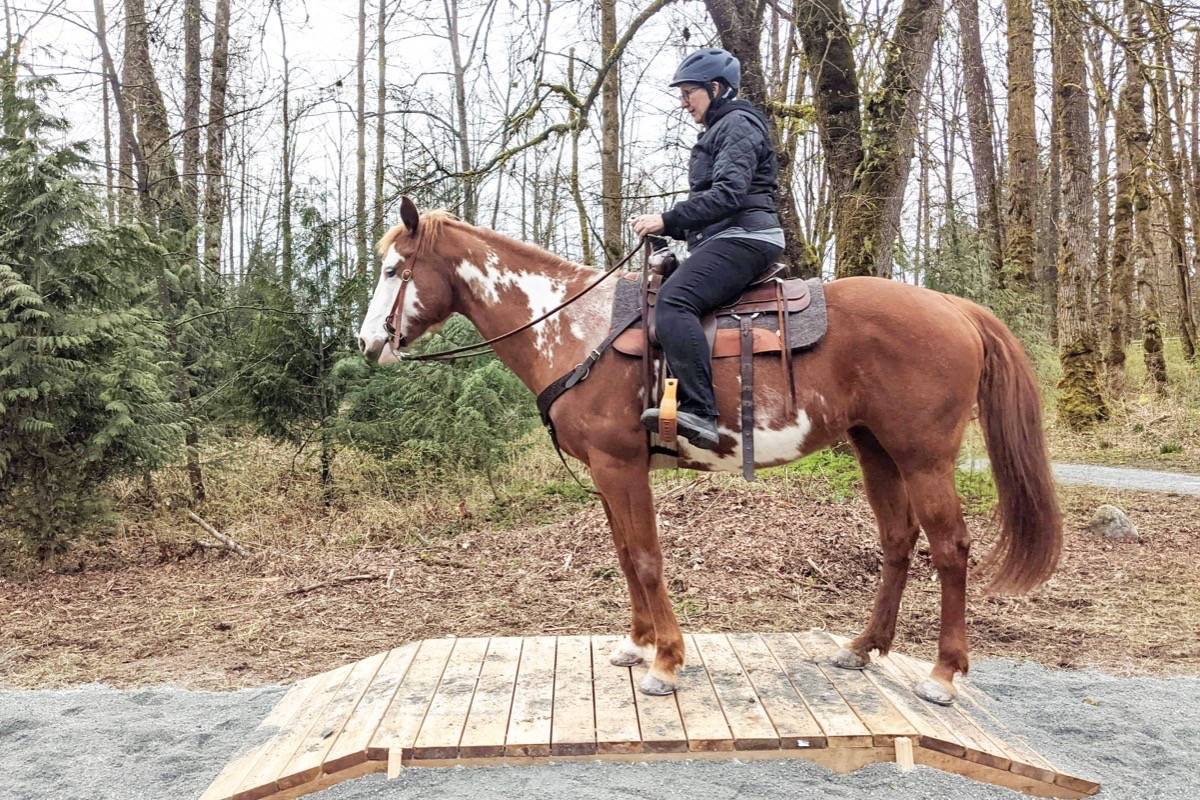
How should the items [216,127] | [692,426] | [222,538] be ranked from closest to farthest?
[692,426] < [222,538] < [216,127]

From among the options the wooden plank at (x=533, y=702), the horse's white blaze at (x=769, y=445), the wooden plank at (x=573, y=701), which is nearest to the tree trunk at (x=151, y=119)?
the wooden plank at (x=533, y=702)

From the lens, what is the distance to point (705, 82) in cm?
403

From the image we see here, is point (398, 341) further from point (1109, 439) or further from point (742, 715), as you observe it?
point (1109, 439)

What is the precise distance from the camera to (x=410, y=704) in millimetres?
4020

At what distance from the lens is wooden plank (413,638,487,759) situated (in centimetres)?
352

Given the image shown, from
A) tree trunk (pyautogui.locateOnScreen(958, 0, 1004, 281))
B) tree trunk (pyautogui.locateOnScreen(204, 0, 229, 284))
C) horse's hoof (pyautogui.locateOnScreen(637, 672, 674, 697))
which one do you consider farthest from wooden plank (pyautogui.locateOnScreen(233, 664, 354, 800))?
tree trunk (pyautogui.locateOnScreen(958, 0, 1004, 281))

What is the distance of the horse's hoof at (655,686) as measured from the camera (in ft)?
13.4

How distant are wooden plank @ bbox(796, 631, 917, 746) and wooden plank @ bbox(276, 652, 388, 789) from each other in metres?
2.33

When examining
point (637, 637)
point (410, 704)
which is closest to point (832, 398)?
point (637, 637)

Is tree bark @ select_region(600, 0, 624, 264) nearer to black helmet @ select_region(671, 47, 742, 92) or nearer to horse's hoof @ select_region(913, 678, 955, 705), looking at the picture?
black helmet @ select_region(671, 47, 742, 92)

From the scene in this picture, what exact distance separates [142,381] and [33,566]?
6.07 ft

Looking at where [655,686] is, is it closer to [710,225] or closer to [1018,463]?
[1018,463]

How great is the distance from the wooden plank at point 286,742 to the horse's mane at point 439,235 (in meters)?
2.32

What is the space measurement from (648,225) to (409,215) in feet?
3.96
